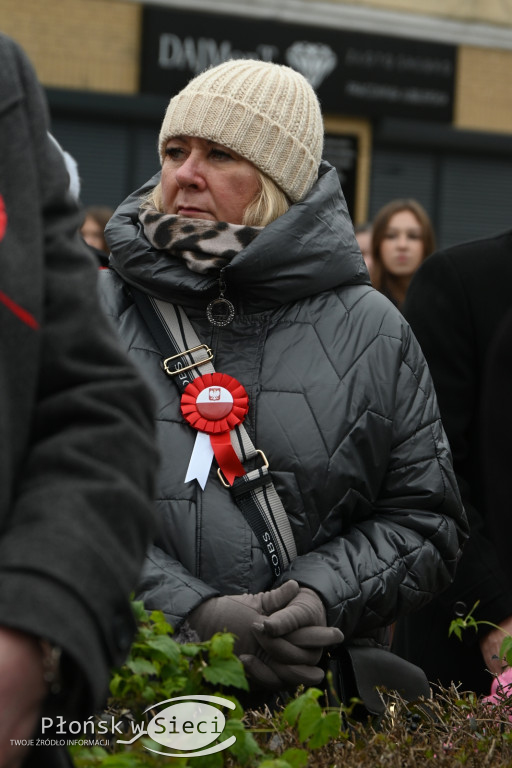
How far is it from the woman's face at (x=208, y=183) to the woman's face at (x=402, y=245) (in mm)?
3444

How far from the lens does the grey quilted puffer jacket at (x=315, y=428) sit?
9.61 ft

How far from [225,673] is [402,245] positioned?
4.90 metres

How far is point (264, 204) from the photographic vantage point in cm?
338

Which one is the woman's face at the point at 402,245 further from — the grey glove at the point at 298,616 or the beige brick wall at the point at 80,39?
the beige brick wall at the point at 80,39

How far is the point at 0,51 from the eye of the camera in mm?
1424

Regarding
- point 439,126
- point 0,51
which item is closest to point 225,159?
point 0,51

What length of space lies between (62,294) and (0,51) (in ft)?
0.95

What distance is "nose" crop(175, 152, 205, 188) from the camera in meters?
3.35

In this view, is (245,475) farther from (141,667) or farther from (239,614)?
(141,667)

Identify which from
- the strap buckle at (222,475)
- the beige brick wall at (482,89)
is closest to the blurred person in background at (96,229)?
the strap buckle at (222,475)

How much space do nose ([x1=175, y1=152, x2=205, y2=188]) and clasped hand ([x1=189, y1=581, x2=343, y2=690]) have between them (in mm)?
1114

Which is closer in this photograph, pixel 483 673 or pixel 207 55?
pixel 483 673

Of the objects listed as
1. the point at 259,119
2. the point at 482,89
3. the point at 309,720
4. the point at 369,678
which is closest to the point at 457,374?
the point at 259,119

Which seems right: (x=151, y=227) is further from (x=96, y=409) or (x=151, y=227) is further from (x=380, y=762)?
(x=96, y=409)
